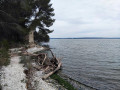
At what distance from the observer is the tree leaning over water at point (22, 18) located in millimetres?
16797

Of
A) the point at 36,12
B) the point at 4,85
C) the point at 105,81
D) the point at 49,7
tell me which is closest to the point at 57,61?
the point at 105,81

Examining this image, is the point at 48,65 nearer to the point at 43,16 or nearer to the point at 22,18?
the point at 22,18

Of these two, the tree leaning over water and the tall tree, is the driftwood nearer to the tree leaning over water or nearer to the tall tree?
the tree leaning over water

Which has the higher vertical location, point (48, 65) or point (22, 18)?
point (22, 18)

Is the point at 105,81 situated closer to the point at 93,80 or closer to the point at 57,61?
the point at 93,80

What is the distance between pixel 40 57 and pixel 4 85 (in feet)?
30.5

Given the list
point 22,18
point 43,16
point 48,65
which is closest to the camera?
point 48,65

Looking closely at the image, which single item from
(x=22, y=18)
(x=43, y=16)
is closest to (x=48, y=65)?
(x=22, y=18)

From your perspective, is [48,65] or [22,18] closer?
[48,65]

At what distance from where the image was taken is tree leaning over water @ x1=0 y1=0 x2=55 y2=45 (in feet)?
55.1

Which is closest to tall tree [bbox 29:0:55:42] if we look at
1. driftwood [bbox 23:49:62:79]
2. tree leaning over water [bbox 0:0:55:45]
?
tree leaning over water [bbox 0:0:55:45]

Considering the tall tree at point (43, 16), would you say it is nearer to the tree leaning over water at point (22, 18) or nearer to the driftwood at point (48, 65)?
the tree leaning over water at point (22, 18)

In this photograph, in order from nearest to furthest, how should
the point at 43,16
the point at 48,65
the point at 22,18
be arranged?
the point at 48,65
the point at 22,18
the point at 43,16

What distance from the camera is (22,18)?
23234 mm
